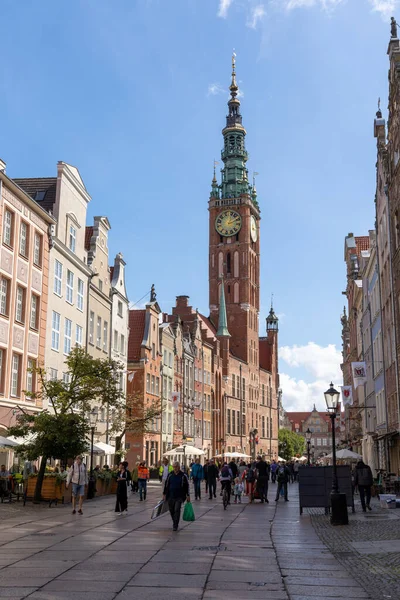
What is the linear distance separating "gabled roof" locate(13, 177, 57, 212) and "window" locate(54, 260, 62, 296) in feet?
9.43

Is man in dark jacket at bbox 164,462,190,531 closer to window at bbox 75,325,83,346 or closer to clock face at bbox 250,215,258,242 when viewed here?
window at bbox 75,325,83,346

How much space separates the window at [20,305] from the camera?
31.6 meters

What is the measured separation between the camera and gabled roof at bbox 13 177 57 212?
37.3m

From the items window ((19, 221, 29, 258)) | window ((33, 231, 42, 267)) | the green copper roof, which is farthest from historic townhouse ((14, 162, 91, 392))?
the green copper roof

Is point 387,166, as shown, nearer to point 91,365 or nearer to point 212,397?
point 91,365

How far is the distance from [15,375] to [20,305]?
125 inches

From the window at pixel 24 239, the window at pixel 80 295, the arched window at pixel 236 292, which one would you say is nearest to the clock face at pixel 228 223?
the arched window at pixel 236 292

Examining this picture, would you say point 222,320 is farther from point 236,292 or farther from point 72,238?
point 72,238

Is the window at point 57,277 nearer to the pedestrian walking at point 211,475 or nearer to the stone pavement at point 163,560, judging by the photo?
the pedestrian walking at point 211,475

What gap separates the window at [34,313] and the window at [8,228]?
3546 millimetres

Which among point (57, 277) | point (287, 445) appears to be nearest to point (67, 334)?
point (57, 277)

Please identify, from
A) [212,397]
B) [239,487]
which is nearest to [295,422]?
[212,397]

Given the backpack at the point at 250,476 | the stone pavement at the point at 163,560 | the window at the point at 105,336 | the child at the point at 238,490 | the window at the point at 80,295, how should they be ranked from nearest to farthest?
the stone pavement at the point at 163,560 → the child at the point at 238,490 → the backpack at the point at 250,476 → the window at the point at 80,295 → the window at the point at 105,336

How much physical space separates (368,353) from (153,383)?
2021 cm
